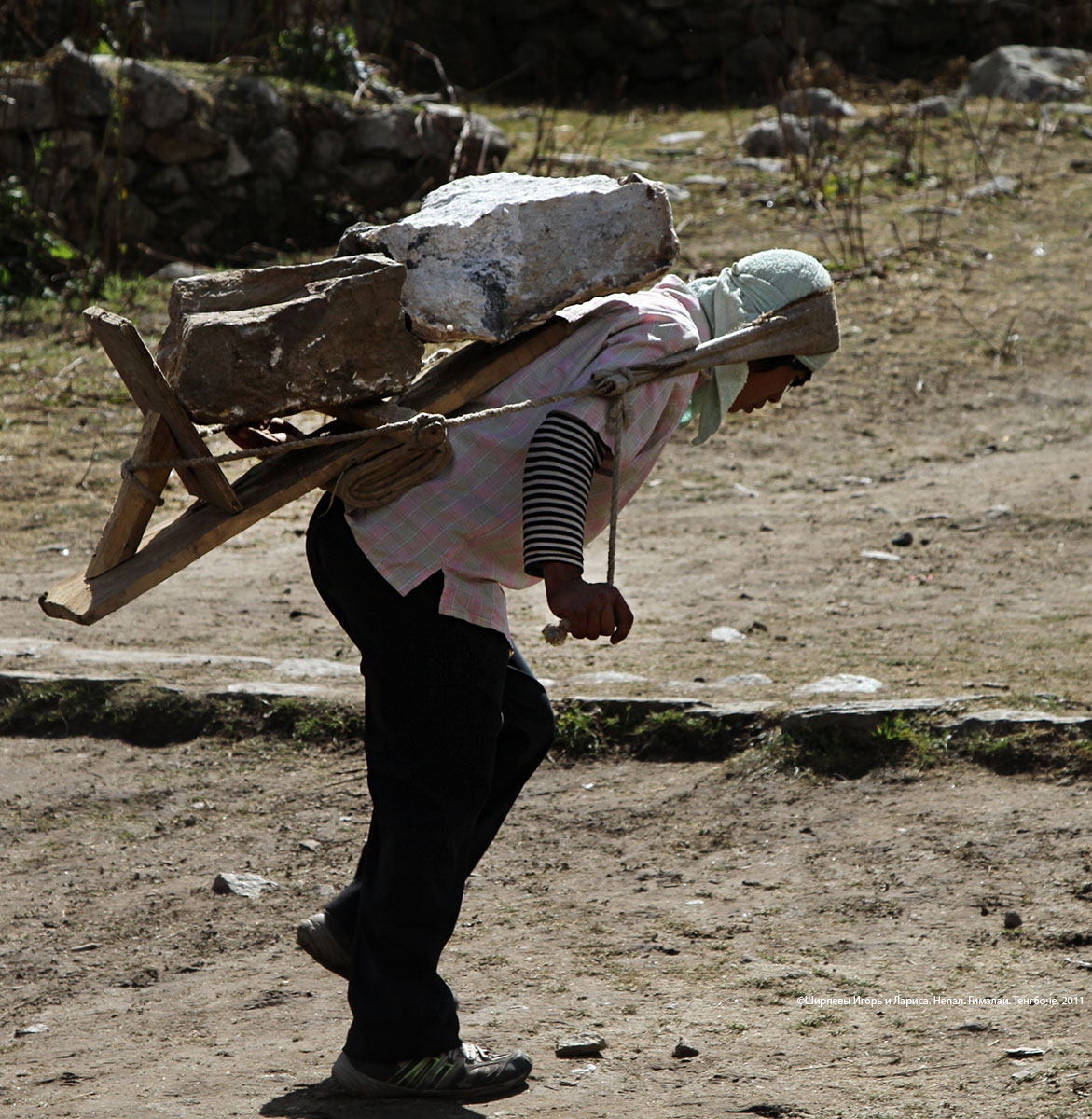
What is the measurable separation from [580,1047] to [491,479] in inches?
41.3

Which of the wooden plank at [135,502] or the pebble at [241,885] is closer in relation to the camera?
the wooden plank at [135,502]

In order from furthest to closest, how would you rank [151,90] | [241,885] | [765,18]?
1. [765,18]
2. [151,90]
3. [241,885]

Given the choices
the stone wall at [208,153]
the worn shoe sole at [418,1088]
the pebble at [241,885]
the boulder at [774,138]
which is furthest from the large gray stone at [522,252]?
the boulder at [774,138]

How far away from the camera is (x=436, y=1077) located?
7.72ft

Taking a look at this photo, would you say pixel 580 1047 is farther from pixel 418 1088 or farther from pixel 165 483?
pixel 165 483

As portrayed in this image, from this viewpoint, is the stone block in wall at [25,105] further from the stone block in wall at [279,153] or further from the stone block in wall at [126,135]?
the stone block in wall at [279,153]

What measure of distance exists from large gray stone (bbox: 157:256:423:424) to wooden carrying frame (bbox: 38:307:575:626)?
49 millimetres

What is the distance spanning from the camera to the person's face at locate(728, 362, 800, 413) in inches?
96.2

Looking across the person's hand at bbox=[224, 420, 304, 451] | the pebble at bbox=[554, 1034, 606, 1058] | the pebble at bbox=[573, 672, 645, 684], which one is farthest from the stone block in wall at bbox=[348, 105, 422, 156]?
the pebble at bbox=[554, 1034, 606, 1058]

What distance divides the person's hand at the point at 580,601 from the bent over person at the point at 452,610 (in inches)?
0.4

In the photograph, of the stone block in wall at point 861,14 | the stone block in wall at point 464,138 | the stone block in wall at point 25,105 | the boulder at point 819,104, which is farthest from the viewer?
the stone block in wall at point 861,14

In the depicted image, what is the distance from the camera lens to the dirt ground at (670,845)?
98.4 inches

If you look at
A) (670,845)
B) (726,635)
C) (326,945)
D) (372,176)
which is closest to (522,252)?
(326,945)

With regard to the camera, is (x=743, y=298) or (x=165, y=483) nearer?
(x=165, y=483)
